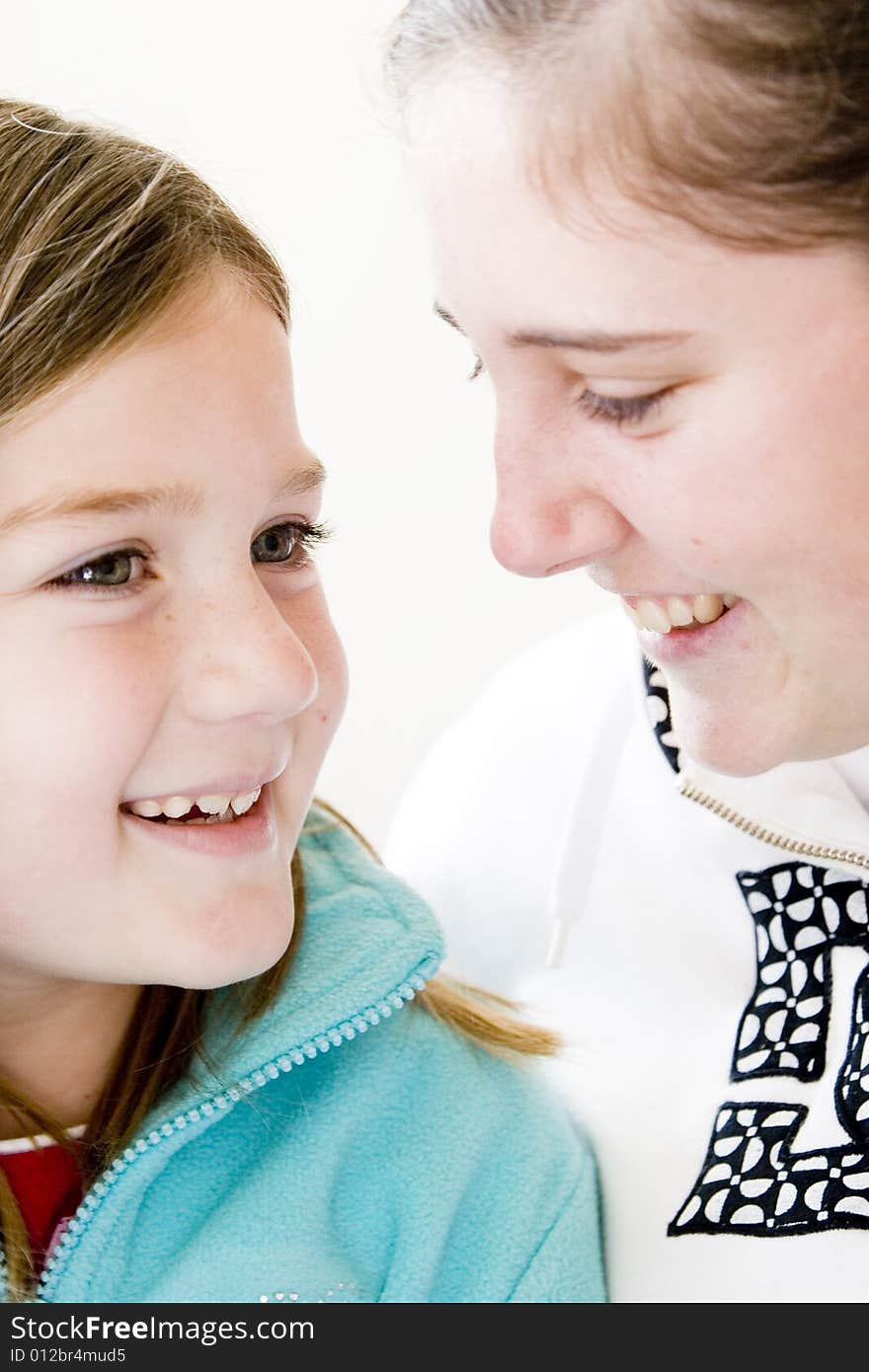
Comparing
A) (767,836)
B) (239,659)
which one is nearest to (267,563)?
(239,659)

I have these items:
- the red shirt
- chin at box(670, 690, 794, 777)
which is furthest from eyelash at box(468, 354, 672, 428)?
the red shirt

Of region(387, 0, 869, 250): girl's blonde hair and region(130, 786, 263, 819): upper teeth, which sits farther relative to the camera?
region(130, 786, 263, 819): upper teeth

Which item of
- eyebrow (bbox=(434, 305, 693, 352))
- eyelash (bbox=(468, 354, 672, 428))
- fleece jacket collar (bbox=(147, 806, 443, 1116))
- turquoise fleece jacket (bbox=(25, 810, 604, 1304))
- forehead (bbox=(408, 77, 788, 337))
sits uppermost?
forehead (bbox=(408, 77, 788, 337))

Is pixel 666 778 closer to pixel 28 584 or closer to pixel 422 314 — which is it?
pixel 28 584

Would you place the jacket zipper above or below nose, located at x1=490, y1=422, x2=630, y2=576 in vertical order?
below

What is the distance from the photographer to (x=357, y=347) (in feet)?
7.66

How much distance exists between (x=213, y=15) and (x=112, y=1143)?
1574 mm

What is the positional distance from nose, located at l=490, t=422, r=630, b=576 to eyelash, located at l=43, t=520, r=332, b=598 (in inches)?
7.5

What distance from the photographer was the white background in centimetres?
216

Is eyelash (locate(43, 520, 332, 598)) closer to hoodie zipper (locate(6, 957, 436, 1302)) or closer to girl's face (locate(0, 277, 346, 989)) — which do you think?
girl's face (locate(0, 277, 346, 989))

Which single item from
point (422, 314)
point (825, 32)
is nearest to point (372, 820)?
point (422, 314)

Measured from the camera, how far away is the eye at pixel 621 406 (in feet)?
3.36

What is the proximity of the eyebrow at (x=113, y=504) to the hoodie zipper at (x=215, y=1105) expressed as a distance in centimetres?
38

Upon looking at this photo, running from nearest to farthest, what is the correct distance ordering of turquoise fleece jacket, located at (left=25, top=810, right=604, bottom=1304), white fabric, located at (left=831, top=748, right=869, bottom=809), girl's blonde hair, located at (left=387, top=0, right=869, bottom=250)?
girl's blonde hair, located at (left=387, top=0, right=869, bottom=250) → turquoise fleece jacket, located at (left=25, top=810, right=604, bottom=1304) → white fabric, located at (left=831, top=748, right=869, bottom=809)
